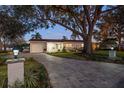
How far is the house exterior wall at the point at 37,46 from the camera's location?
81.1ft

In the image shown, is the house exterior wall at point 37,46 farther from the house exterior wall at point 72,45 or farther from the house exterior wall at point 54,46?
the house exterior wall at point 72,45

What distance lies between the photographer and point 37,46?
2530 centimetres

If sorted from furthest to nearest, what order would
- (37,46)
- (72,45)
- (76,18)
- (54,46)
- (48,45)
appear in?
(72,45) → (54,46) → (48,45) → (37,46) → (76,18)

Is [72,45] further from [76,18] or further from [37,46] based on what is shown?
[76,18]

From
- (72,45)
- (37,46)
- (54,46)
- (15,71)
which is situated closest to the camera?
(15,71)

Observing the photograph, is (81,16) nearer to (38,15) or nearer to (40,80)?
(38,15)

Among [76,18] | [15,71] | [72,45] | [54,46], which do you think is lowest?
[15,71]

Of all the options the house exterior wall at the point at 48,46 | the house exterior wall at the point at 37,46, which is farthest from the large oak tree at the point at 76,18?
the house exterior wall at the point at 37,46

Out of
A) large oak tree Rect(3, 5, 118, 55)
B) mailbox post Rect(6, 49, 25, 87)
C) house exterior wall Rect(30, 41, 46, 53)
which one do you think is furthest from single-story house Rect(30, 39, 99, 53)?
mailbox post Rect(6, 49, 25, 87)

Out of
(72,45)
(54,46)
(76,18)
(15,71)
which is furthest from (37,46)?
(15,71)

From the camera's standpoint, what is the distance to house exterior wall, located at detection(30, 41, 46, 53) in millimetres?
24731

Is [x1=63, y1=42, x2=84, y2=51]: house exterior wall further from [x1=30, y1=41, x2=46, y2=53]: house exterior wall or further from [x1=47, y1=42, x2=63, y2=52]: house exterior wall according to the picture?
[x1=30, y1=41, x2=46, y2=53]: house exterior wall

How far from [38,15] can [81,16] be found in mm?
4092
